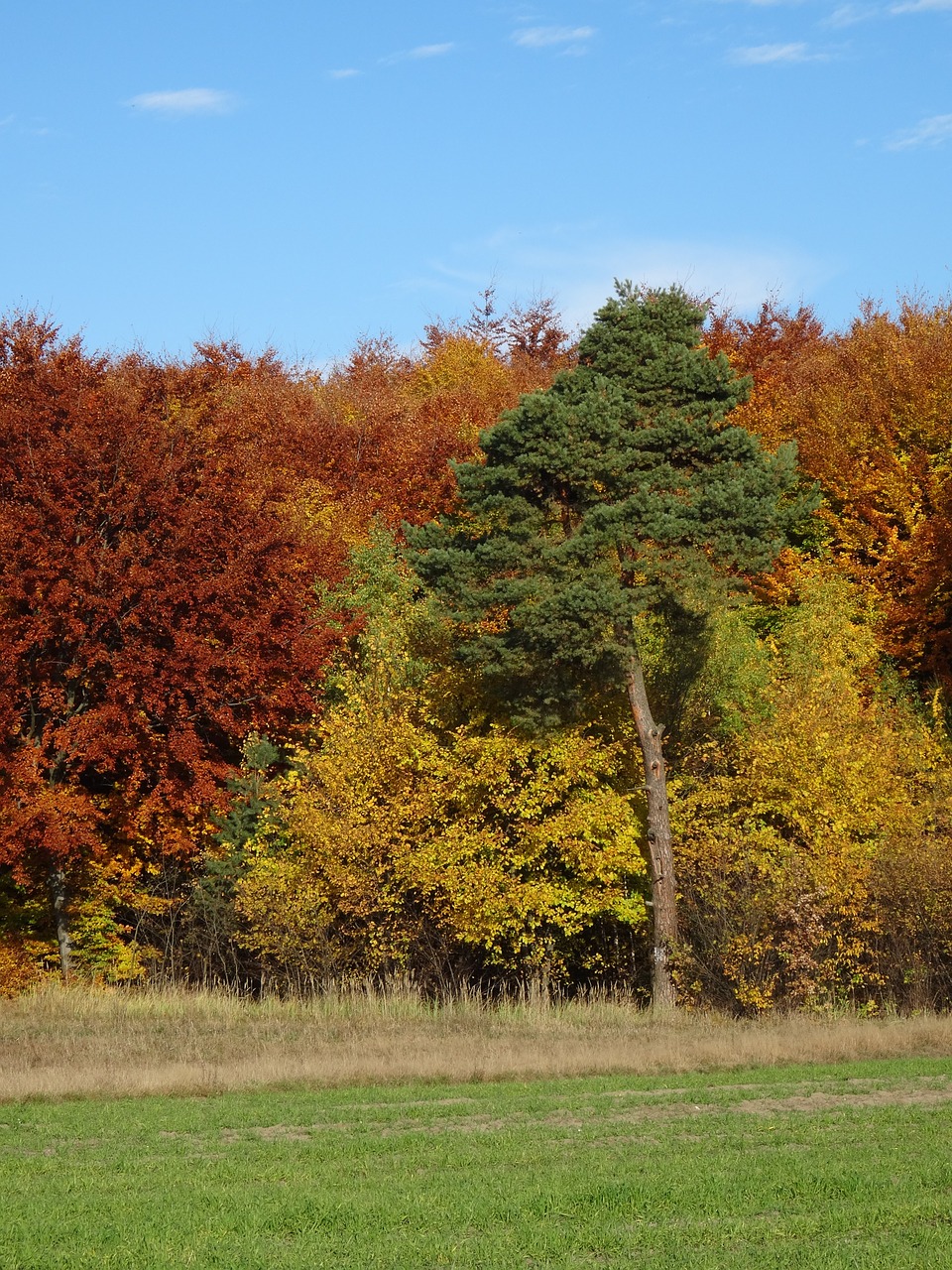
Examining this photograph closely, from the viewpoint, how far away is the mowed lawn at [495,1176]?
838 centimetres

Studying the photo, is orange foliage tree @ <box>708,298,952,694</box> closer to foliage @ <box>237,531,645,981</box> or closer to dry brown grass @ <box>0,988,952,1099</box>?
foliage @ <box>237,531,645,981</box>

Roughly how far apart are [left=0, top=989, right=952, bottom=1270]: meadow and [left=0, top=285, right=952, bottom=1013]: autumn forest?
9.43ft

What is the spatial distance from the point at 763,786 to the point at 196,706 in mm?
10787

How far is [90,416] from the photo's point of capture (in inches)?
1047

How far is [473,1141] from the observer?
11.9 meters

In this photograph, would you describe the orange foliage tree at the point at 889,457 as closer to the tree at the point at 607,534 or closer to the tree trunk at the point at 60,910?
the tree at the point at 607,534

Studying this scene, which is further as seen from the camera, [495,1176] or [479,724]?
[479,724]

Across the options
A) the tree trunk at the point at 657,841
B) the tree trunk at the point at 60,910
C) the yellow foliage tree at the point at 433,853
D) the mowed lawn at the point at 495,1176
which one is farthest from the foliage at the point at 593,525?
the tree trunk at the point at 60,910

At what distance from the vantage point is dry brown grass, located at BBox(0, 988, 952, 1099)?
15602mm

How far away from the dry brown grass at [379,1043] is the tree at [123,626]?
4.93 metres

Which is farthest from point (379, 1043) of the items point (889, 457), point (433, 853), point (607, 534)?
point (889, 457)

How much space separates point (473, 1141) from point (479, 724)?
44.1 ft

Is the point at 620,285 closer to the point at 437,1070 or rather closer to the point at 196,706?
A: the point at 196,706

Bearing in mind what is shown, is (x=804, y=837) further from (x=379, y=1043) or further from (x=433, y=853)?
(x=379, y=1043)
